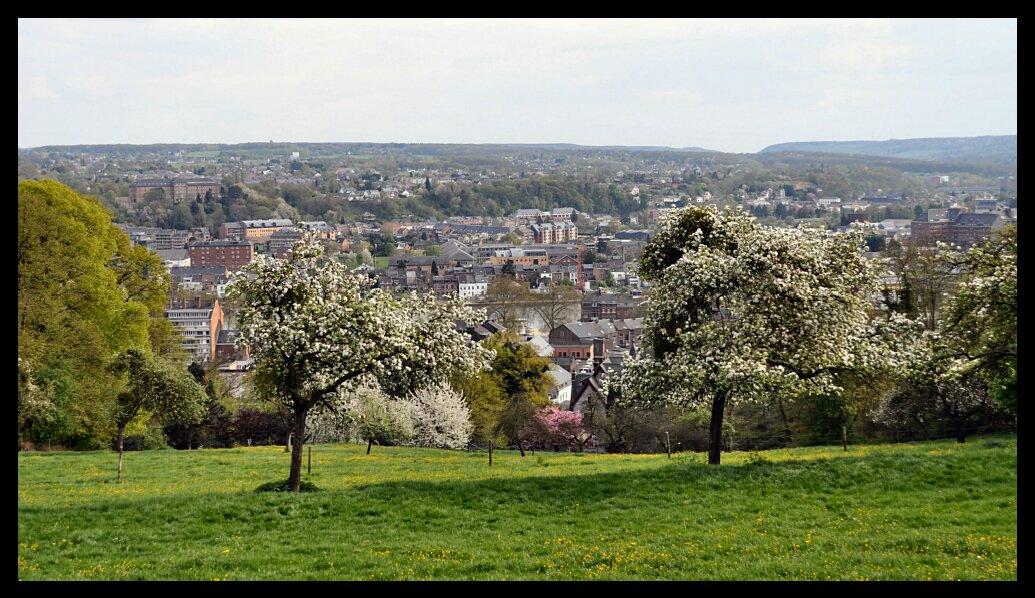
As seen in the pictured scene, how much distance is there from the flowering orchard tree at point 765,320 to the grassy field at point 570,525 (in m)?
1.23

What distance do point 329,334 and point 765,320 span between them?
641 cm

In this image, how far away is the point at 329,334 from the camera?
1362 cm

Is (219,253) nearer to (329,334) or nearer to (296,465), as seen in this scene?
(296,465)

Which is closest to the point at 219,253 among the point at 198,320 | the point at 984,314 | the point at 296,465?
the point at 198,320

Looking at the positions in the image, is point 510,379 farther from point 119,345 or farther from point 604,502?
point 604,502

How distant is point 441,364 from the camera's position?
46.7 feet

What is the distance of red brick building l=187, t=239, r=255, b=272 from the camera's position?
519ft

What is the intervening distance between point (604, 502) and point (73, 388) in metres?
14.5

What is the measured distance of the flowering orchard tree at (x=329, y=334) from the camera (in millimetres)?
13625

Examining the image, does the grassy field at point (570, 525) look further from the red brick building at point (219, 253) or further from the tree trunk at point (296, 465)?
the red brick building at point (219, 253)

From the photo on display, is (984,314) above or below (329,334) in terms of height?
above

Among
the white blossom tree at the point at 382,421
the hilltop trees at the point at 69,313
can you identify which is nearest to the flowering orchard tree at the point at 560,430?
the white blossom tree at the point at 382,421

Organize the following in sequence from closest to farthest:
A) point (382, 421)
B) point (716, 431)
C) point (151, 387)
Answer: point (716, 431)
point (151, 387)
point (382, 421)

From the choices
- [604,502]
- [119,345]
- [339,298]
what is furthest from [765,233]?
[119,345]
